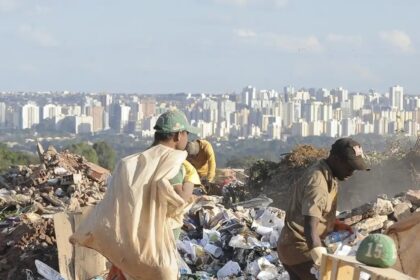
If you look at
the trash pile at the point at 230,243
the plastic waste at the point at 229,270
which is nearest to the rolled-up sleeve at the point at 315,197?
the trash pile at the point at 230,243

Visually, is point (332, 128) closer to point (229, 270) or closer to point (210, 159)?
point (210, 159)

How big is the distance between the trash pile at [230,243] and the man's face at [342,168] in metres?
3.29

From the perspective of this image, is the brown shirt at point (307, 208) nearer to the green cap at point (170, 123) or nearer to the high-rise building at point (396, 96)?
the green cap at point (170, 123)

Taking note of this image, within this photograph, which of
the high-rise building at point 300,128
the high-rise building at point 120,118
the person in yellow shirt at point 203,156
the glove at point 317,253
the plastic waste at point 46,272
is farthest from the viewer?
the high-rise building at point 120,118

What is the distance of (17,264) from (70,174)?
14.8 feet

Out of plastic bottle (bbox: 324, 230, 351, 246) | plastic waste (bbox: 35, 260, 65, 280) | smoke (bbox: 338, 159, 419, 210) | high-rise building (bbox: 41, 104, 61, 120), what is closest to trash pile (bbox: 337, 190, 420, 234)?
plastic bottle (bbox: 324, 230, 351, 246)

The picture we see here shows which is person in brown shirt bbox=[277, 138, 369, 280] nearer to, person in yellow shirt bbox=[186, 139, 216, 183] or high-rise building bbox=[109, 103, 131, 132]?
person in yellow shirt bbox=[186, 139, 216, 183]

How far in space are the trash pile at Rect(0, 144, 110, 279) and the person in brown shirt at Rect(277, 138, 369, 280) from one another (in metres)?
4.13

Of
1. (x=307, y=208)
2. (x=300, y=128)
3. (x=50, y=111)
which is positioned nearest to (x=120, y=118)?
(x=50, y=111)

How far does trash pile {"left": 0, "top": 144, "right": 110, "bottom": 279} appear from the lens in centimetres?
971

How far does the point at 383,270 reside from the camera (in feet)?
14.7

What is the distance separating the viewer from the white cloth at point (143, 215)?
5371 mm

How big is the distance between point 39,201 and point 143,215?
7.52 metres

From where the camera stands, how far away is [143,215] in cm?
541
